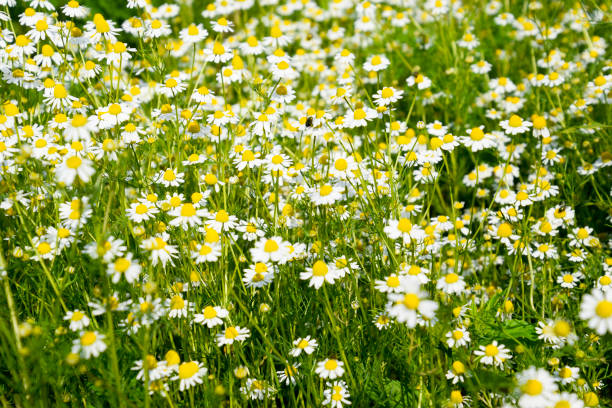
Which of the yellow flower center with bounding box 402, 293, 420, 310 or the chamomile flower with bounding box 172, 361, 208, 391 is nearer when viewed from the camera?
the yellow flower center with bounding box 402, 293, 420, 310

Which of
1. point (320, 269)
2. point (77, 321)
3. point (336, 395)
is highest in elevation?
point (320, 269)

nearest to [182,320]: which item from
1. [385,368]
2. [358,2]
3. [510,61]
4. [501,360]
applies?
[385,368]

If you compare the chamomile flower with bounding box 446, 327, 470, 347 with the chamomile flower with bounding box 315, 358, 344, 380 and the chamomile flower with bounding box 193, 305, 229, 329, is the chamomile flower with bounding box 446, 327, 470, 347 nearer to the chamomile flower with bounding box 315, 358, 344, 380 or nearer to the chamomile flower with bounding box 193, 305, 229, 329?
the chamomile flower with bounding box 315, 358, 344, 380

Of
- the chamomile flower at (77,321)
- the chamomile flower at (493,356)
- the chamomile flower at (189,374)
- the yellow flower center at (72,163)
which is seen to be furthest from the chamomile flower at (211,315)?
the chamomile flower at (493,356)

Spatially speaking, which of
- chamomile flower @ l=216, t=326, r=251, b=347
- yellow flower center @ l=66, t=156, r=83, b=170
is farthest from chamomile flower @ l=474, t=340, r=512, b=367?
yellow flower center @ l=66, t=156, r=83, b=170

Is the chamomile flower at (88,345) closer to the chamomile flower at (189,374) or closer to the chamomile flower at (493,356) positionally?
the chamomile flower at (189,374)

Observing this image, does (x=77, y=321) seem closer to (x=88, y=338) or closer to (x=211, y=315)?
(x=88, y=338)

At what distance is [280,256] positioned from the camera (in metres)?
2.32

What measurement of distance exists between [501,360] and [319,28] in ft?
15.9

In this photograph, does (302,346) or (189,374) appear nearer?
(189,374)

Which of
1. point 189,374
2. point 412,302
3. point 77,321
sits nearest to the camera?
point 412,302

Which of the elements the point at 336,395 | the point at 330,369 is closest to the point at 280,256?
the point at 330,369

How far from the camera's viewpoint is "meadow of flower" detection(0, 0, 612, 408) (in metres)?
2.12

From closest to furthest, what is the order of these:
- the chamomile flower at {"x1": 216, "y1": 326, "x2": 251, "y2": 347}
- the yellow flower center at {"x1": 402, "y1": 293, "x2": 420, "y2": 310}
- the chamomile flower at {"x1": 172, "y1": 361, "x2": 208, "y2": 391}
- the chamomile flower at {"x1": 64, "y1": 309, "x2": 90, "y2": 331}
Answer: the yellow flower center at {"x1": 402, "y1": 293, "x2": 420, "y2": 310} < the chamomile flower at {"x1": 172, "y1": 361, "x2": 208, "y2": 391} < the chamomile flower at {"x1": 64, "y1": 309, "x2": 90, "y2": 331} < the chamomile flower at {"x1": 216, "y1": 326, "x2": 251, "y2": 347}
